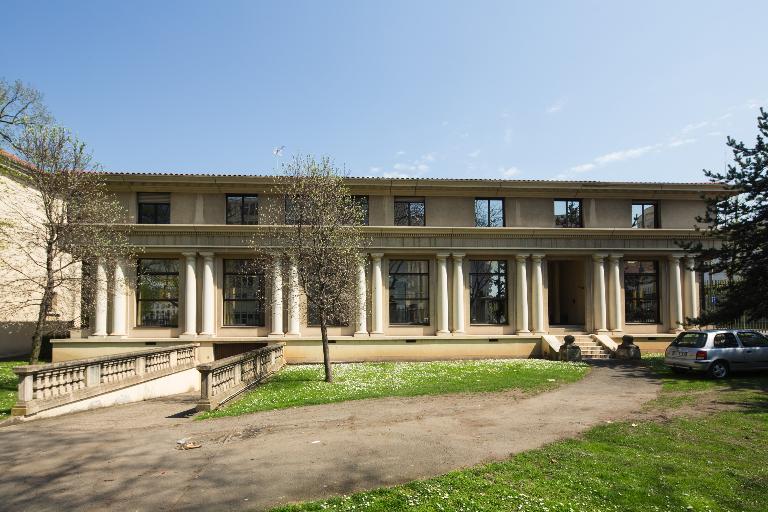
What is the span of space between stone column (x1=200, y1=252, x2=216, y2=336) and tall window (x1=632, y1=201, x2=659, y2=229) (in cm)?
2200

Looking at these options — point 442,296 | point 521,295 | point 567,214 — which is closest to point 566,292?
point 567,214

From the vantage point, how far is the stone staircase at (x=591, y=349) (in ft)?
71.8

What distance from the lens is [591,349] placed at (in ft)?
72.5

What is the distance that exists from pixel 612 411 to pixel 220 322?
18.0 meters

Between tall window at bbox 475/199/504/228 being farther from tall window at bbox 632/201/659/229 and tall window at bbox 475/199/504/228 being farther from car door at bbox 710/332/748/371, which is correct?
car door at bbox 710/332/748/371

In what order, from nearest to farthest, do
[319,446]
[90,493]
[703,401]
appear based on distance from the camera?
[90,493], [319,446], [703,401]

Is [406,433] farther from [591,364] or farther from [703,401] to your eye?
[591,364]

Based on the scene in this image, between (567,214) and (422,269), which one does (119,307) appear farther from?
(567,214)

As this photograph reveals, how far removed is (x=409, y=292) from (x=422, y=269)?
138 cm

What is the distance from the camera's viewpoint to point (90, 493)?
6.12 meters

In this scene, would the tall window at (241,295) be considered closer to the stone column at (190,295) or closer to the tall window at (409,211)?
the stone column at (190,295)

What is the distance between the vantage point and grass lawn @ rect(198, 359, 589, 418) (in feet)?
40.8

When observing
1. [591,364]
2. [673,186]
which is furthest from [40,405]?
[673,186]

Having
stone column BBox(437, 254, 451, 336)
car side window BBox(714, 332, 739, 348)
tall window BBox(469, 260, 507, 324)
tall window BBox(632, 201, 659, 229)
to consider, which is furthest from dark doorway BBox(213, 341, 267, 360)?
tall window BBox(632, 201, 659, 229)
